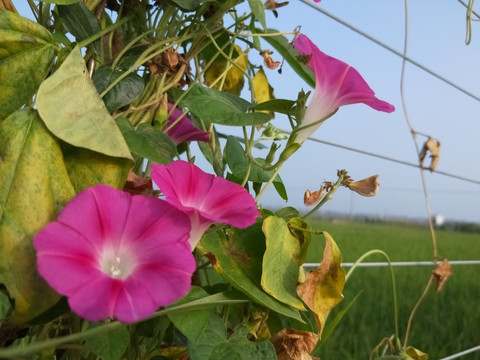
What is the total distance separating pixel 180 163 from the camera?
43 cm

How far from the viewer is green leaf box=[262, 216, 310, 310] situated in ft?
1.59

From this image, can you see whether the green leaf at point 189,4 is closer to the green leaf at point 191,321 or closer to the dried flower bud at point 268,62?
the dried flower bud at point 268,62

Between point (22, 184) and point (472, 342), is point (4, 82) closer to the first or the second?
point (22, 184)

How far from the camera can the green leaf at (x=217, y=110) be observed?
49cm

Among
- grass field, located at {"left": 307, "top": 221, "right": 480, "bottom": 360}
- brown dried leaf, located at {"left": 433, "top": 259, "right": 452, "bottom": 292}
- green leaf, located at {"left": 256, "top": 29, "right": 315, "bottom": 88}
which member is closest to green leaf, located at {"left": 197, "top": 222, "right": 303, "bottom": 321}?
green leaf, located at {"left": 256, "top": 29, "right": 315, "bottom": 88}

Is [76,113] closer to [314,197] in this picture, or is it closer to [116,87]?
[116,87]

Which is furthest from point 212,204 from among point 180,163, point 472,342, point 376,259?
point 376,259

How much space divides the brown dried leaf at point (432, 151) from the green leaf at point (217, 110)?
0.55 m

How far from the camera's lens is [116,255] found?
363 millimetres

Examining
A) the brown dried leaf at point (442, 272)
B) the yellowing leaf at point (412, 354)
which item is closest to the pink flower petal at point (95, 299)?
the yellowing leaf at point (412, 354)

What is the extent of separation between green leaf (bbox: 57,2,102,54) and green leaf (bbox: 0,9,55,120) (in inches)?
2.5

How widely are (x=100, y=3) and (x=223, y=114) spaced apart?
16 cm

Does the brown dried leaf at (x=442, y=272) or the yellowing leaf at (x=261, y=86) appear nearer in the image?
the yellowing leaf at (x=261, y=86)

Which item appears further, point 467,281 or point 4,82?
point 467,281
